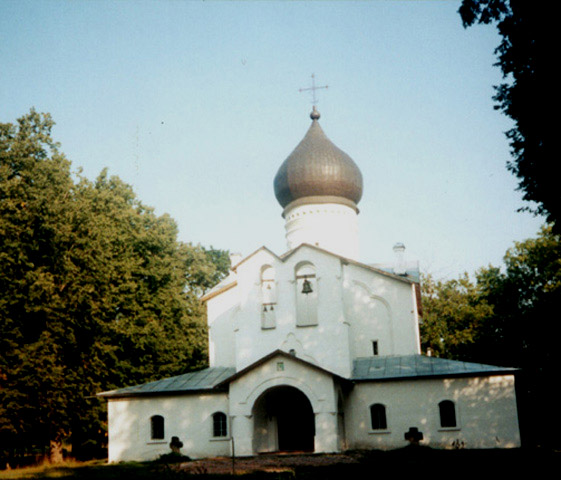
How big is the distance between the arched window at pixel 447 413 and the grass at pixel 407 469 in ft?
6.72

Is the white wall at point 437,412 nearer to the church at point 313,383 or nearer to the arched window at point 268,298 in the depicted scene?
the church at point 313,383

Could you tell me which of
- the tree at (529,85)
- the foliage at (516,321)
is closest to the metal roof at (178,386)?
the tree at (529,85)

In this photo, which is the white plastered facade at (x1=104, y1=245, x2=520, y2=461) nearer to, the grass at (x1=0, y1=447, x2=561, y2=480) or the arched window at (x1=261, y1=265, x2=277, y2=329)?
the arched window at (x1=261, y1=265, x2=277, y2=329)

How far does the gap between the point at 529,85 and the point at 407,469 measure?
29.9ft

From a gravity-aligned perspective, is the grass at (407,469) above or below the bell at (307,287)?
below

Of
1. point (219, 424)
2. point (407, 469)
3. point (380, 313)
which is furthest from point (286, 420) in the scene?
point (407, 469)

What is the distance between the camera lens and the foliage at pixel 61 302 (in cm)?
2347

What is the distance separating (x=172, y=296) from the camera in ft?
106

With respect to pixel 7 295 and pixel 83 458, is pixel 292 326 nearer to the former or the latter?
pixel 7 295

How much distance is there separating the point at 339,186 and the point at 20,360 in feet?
52.4

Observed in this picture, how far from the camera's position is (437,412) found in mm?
21656

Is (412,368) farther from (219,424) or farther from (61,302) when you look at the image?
(61,302)

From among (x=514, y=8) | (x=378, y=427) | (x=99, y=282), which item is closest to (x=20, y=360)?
(x=99, y=282)

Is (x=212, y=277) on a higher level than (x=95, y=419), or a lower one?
higher
